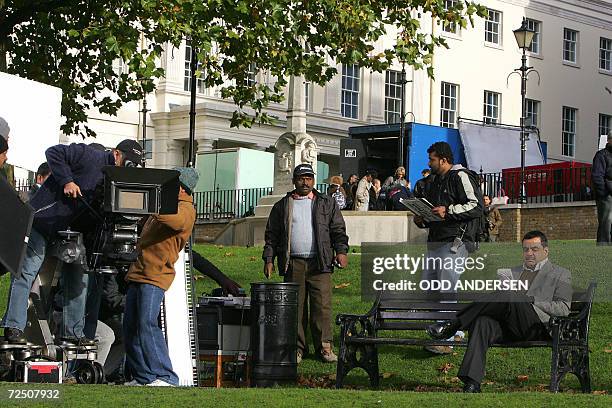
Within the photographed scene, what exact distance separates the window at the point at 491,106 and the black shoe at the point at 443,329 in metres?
53.6

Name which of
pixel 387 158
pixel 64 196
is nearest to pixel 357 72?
pixel 387 158

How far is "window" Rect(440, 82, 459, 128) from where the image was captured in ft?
214

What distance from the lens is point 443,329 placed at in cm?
1316

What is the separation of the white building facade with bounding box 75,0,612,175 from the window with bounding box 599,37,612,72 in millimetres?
75

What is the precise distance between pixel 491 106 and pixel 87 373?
55536 millimetres

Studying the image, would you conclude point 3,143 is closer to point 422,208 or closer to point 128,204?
point 128,204

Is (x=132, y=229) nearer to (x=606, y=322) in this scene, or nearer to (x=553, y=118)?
(x=606, y=322)

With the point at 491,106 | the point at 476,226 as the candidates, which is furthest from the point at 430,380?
the point at 491,106

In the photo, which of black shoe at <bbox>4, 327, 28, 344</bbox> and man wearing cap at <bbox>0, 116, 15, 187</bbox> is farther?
black shoe at <bbox>4, 327, 28, 344</bbox>

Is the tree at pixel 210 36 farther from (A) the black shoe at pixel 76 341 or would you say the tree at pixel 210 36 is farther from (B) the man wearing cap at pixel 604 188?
(A) the black shoe at pixel 76 341

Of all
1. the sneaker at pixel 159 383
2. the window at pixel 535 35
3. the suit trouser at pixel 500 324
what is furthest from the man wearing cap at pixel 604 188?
the window at pixel 535 35

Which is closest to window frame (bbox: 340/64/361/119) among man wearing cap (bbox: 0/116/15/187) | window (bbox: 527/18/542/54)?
window (bbox: 527/18/542/54)

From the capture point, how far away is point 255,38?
2381cm

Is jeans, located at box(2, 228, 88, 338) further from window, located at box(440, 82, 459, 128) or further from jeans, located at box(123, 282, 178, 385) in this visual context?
window, located at box(440, 82, 459, 128)
